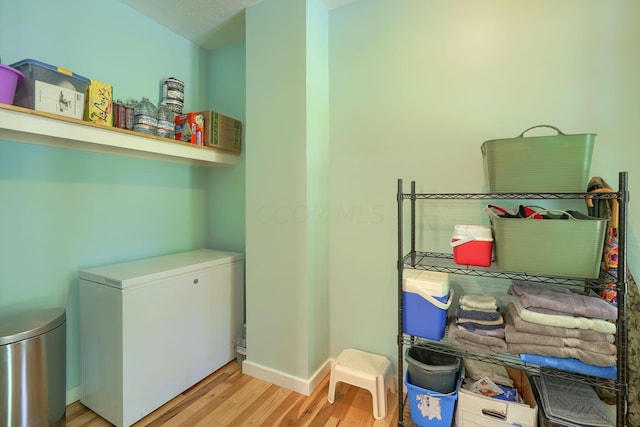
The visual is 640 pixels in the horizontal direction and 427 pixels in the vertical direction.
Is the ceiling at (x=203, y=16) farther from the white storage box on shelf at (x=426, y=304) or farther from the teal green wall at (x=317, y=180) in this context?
the white storage box on shelf at (x=426, y=304)

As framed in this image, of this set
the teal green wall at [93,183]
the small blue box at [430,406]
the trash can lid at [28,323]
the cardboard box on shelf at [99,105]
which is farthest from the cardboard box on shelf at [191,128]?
the small blue box at [430,406]

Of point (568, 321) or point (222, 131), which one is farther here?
point (222, 131)

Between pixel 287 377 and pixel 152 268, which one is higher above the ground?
pixel 152 268

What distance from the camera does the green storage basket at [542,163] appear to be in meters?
1.10

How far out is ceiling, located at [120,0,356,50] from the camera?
73.6 inches

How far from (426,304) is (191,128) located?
180 cm

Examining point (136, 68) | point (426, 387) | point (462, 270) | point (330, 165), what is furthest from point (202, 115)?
point (426, 387)

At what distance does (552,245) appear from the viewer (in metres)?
1.10

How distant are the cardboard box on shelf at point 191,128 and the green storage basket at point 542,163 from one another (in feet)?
5.69

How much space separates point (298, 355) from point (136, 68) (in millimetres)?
2155

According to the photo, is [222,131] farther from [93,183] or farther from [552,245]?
[552,245]

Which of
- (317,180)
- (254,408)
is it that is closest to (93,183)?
(317,180)

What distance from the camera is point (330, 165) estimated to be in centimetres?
197

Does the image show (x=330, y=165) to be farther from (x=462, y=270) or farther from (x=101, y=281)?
(x=101, y=281)
